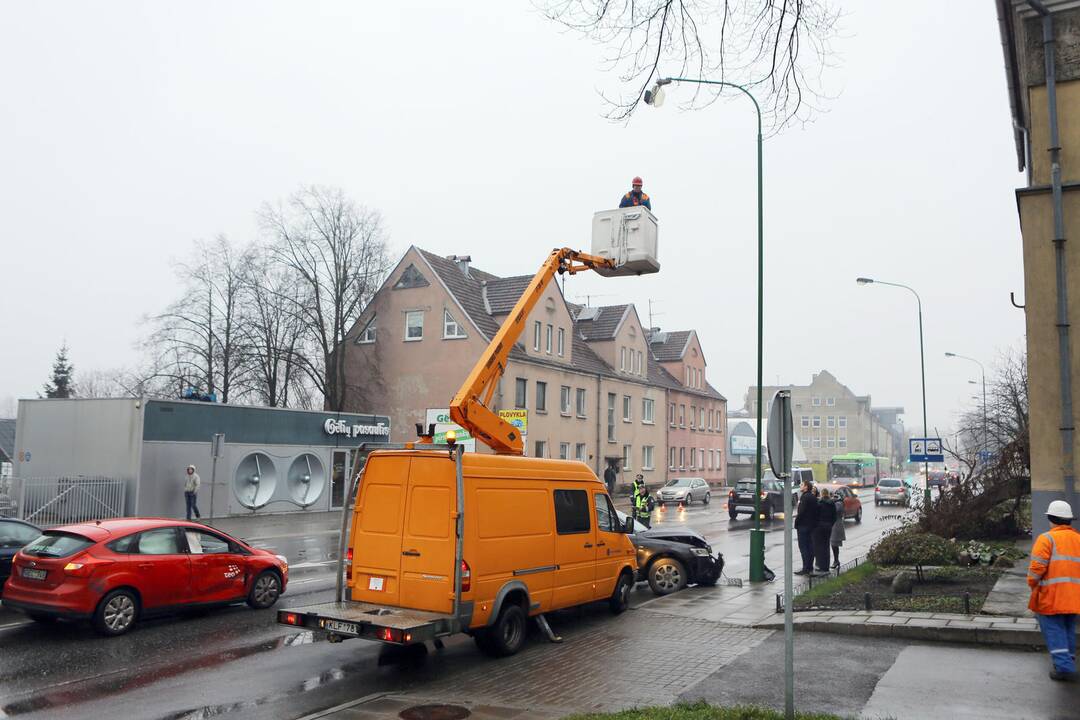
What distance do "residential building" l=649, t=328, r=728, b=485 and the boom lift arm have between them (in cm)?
4391

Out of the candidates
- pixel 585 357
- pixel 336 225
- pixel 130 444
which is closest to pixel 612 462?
pixel 585 357

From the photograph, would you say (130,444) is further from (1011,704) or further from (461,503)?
(1011,704)

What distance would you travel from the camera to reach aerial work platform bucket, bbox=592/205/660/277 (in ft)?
38.6

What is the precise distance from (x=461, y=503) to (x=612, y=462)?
1590 inches

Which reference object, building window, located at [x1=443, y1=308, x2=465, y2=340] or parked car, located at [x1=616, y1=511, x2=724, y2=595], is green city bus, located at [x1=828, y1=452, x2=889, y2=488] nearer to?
building window, located at [x1=443, y1=308, x2=465, y2=340]

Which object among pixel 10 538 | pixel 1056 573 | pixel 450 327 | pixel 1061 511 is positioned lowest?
pixel 10 538

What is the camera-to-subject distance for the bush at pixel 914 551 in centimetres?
1480

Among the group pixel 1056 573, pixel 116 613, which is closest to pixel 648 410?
pixel 116 613

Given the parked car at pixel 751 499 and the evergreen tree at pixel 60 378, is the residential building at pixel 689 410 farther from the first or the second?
the evergreen tree at pixel 60 378

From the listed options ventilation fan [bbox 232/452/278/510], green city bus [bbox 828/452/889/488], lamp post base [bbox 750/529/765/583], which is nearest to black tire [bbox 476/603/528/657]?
lamp post base [bbox 750/529/765/583]

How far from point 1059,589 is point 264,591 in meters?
9.95

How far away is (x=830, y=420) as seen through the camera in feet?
393

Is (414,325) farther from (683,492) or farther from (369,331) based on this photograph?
(683,492)

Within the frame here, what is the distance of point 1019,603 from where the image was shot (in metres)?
10.6
